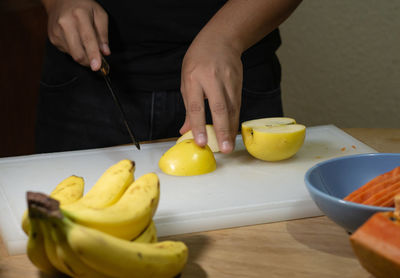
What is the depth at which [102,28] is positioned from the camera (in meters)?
1.30

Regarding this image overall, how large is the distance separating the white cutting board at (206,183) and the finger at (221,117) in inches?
1.7

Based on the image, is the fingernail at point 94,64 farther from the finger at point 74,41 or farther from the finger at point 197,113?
the finger at point 197,113

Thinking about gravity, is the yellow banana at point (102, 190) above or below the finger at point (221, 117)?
above

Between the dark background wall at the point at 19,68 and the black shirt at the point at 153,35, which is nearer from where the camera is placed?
the black shirt at the point at 153,35

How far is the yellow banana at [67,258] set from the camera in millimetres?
541

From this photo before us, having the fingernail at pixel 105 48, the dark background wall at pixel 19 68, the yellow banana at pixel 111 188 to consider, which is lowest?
the dark background wall at pixel 19 68

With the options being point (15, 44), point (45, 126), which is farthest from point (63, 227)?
point (15, 44)

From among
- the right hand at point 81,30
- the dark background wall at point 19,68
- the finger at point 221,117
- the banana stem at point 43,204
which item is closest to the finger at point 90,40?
the right hand at point 81,30

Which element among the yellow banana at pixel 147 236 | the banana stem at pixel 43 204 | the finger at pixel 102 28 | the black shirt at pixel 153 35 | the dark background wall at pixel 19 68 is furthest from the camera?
the dark background wall at pixel 19 68

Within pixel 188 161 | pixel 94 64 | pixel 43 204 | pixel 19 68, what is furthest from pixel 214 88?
pixel 19 68

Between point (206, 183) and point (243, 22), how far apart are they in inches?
15.5

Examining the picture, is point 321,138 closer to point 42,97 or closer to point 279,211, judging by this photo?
point 279,211

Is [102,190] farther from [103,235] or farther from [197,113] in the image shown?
[197,113]

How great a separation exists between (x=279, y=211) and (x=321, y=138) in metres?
0.47
